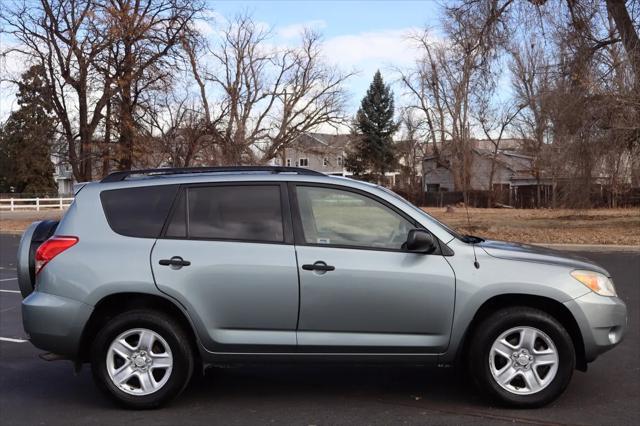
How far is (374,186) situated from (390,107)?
62521mm

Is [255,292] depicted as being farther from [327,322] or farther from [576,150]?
[576,150]

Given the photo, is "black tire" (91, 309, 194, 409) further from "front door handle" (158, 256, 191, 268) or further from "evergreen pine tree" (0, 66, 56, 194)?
"evergreen pine tree" (0, 66, 56, 194)

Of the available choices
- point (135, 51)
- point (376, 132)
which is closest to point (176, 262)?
point (135, 51)

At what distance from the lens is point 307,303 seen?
4.62 meters

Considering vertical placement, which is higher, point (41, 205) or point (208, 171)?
point (208, 171)

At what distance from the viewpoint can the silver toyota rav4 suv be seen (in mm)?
4625

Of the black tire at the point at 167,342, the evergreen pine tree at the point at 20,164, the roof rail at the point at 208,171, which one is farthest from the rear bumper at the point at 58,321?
the evergreen pine tree at the point at 20,164

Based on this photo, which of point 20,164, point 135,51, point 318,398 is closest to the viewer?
point 318,398

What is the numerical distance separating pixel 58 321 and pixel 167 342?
82 cm

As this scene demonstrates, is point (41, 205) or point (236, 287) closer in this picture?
point (236, 287)

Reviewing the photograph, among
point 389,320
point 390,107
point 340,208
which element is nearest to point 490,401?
point 389,320

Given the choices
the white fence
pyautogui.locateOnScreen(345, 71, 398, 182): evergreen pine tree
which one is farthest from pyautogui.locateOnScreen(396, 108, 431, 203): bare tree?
the white fence

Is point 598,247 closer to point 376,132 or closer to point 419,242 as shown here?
point 419,242

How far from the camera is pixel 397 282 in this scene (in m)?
4.62
